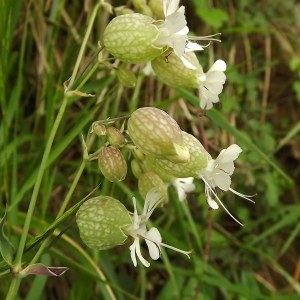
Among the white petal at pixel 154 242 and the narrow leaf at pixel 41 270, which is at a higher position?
the white petal at pixel 154 242

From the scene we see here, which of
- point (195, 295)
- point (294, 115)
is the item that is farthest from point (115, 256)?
point (294, 115)

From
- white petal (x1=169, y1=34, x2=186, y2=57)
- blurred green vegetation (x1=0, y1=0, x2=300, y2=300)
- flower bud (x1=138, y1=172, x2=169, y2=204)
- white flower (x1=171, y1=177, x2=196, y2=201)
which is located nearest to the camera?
white petal (x1=169, y1=34, x2=186, y2=57)

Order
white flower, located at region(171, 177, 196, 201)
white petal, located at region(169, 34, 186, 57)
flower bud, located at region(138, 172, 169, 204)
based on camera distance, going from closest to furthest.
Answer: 1. white petal, located at region(169, 34, 186, 57)
2. flower bud, located at region(138, 172, 169, 204)
3. white flower, located at region(171, 177, 196, 201)

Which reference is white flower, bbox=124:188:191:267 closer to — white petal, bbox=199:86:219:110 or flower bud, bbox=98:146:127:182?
flower bud, bbox=98:146:127:182

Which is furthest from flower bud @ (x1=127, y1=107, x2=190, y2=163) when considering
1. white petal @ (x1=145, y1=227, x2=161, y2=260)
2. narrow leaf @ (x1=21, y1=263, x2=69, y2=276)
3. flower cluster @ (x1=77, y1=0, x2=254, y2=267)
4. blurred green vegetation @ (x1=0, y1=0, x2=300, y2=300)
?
blurred green vegetation @ (x1=0, y1=0, x2=300, y2=300)

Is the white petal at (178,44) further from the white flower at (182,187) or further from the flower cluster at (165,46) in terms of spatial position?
the white flower at (182,187)

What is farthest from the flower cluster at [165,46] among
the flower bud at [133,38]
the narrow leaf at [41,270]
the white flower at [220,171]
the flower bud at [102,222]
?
the narrow leaf at [41,270]
